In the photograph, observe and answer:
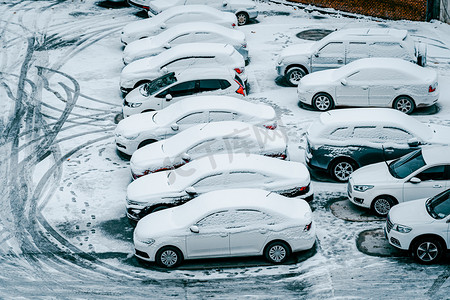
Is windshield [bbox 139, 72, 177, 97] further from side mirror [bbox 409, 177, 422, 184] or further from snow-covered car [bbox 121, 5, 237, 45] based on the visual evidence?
side mirror [bbox 409, 177, 422, 184]

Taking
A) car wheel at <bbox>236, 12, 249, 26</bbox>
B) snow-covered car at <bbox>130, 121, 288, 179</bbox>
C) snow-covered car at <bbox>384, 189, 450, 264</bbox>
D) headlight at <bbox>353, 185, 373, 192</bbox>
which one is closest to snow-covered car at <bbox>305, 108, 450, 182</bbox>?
snow-covered car at <bbox>130, 121, 288, 179</bbox>

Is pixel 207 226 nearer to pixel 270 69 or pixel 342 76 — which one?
pixel 342 76

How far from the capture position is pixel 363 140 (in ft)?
48.6

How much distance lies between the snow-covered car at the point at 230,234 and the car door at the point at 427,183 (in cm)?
243

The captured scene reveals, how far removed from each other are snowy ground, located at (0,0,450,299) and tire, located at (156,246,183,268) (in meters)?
0.17

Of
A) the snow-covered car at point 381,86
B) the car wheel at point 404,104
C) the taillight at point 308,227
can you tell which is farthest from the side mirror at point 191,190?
the car wheel at point 404,104

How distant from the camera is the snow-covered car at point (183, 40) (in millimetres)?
21984

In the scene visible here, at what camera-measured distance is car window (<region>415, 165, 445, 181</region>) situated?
13109 mm

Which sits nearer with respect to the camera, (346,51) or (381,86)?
(381,86)

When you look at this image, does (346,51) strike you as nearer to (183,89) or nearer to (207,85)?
(207,85)

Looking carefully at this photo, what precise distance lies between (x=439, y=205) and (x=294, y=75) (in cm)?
962

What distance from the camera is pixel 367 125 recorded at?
48.6 feet

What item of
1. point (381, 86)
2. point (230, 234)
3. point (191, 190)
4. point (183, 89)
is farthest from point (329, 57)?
point (230, 234)

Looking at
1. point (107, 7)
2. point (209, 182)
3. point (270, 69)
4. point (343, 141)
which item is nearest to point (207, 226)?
point (209, 182)
